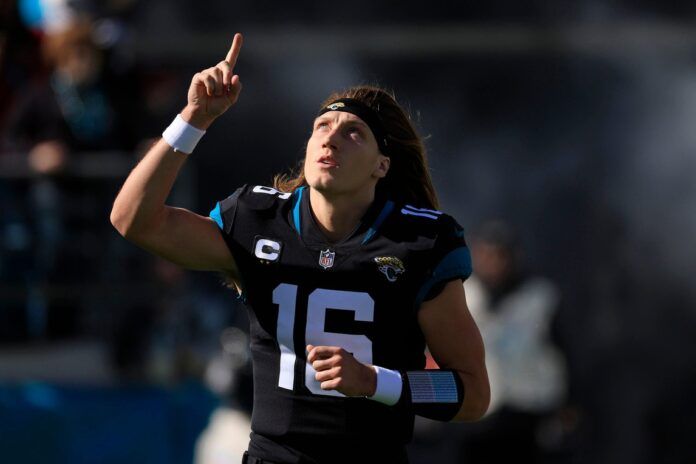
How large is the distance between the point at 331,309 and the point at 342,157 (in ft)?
1.48

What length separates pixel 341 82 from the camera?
10477mm

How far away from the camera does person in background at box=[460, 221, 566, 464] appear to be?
28.0 feet

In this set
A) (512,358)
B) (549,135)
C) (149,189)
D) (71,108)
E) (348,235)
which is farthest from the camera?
(549,135)

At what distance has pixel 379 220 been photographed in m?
4.50

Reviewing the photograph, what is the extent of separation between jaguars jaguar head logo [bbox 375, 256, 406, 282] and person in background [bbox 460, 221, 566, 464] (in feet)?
13.9

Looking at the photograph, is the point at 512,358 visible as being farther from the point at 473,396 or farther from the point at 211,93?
the point at 211,93

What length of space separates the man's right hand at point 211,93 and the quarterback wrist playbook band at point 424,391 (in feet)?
2.90

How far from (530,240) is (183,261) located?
653cm

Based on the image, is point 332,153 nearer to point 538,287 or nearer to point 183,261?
point 183,261

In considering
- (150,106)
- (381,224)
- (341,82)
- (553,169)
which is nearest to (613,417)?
(553,169)

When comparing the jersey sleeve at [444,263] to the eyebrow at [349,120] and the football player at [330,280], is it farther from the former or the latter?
the eyebrow at [349,120]

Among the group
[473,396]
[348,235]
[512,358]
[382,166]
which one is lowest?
[512,358]

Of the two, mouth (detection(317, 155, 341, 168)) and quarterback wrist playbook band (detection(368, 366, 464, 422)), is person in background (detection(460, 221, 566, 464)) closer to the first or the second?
quarterback wrist playbook band (detection(368, 366, 464, 422))

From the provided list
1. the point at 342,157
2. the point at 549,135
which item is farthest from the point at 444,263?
the point at 549,135
